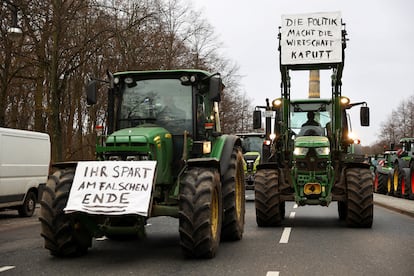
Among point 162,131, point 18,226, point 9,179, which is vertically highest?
point 162,131

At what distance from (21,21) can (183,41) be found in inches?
825

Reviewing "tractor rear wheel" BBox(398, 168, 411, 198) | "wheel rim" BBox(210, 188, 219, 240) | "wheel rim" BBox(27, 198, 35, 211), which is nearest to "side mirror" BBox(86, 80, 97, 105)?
"wheel rim" BBox(210, 188, 219, 240)

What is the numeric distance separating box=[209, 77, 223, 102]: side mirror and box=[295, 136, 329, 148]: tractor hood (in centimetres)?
428

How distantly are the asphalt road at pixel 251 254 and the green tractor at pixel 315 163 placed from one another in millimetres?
537

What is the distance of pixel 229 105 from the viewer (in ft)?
177

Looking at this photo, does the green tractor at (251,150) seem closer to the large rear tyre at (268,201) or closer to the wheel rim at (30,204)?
the wheel rim at (30,204)

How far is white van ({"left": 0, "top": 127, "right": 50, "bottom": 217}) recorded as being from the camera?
15695 mm

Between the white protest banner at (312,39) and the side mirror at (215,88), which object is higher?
the white protest banner at (312,39)

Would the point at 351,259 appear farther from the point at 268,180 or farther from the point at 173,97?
the point at 268,180

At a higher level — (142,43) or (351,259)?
(142,43)

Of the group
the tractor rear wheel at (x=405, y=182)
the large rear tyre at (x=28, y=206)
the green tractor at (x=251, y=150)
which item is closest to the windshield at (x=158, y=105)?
the large rear tyre at (x=28, y=206)

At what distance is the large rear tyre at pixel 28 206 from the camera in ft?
55.9

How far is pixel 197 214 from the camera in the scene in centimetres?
816

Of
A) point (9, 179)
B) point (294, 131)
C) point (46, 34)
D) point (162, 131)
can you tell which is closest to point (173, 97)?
point (162, 131)
